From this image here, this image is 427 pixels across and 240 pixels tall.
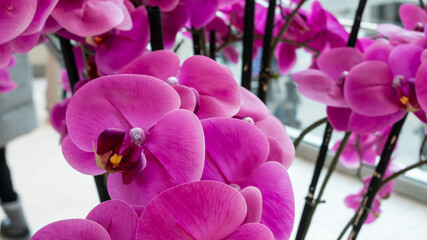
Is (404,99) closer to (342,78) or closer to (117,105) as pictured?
(342,78)

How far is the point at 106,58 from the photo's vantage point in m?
0.22

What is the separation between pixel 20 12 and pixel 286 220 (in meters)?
0.10

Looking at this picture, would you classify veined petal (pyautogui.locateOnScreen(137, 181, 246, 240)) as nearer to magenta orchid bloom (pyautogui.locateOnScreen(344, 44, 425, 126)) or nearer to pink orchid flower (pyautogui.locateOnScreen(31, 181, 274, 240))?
pink orchid flower (pyautogui.locateOnScreen(31, 181, 274, 240))

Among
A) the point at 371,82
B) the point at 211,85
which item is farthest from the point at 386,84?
the point at 211,85

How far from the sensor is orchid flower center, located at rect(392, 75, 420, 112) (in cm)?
22

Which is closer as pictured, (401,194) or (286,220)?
(286,220)

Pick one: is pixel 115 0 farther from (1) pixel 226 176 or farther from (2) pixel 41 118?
(2) pixel 41 118

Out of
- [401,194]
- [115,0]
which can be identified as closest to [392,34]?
[115,0]

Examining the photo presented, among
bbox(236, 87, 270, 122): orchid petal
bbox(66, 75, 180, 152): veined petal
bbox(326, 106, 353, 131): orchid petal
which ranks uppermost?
bbox(66, 75, 180, 152): veined petal

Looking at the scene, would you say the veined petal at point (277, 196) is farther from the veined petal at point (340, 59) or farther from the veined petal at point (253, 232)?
the veined petal at point (340, 59)

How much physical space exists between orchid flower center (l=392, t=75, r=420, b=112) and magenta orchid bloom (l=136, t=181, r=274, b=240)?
0.14 metres

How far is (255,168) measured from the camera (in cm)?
14

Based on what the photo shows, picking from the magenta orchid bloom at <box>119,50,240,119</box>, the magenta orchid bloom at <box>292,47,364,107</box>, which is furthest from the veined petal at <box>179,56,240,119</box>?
the magenta orchid bloom at <box>292,47,364,107</box>

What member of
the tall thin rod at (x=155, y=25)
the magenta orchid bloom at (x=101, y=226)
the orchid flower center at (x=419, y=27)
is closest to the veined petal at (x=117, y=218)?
the magenta orchid bloom at (x=101, y=226)
